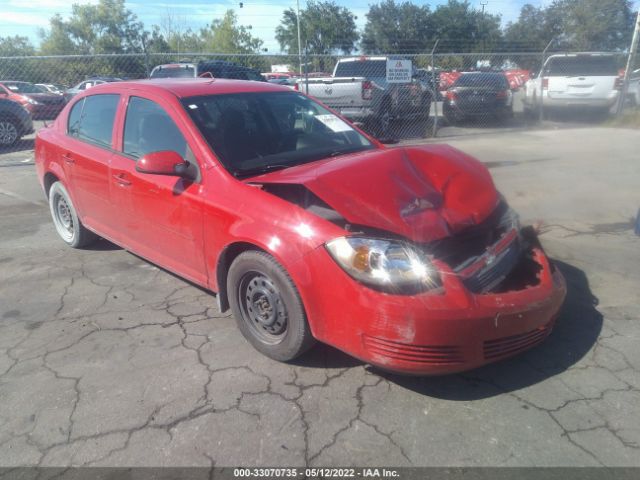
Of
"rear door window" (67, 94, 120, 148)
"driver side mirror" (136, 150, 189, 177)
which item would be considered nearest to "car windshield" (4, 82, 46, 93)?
"rear door window" (67, 94, 120, 148)

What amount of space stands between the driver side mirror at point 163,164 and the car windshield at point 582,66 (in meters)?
13.8

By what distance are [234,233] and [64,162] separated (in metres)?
2.66

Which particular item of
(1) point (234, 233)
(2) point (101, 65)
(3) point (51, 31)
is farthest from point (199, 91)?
(3) point (51, 31)

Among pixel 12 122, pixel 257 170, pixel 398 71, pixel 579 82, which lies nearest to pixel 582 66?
pixel 579 82

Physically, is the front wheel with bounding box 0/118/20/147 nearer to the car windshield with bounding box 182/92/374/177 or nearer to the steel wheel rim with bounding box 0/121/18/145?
the steel wheel rim with bounding box 0/121/18/145

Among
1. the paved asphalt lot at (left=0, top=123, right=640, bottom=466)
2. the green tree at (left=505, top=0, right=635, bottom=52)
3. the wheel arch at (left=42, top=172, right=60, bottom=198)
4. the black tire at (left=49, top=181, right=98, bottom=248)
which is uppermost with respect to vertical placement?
the green tree at (left=505, top=0, right=635, bottom=52)

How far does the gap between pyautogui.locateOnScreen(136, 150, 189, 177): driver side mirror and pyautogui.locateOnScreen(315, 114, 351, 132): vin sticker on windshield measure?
129 centimetres

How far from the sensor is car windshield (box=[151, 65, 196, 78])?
42.7 ft

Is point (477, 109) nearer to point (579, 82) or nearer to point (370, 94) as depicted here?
point (579, 82)

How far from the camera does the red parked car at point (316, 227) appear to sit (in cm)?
256

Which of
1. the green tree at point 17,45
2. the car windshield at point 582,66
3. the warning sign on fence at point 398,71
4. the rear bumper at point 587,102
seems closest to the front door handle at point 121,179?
the warning sign on fence at point 398,71

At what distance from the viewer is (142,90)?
13.1 feet

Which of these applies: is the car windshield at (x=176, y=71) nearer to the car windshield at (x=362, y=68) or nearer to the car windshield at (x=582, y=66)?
the car windshield at (x=362, y=68)

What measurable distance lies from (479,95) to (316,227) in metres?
12.3
